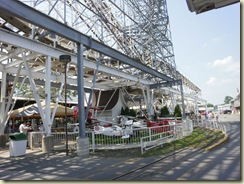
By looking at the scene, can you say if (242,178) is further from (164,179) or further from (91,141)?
(91,141)

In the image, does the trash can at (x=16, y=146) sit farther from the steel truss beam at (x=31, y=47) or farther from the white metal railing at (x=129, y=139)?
the steel truss beam at (x=31, y=47)

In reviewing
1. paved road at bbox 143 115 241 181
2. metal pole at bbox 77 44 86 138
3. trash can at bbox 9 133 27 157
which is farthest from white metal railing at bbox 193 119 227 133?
trash can at bbox 9 133 27 157

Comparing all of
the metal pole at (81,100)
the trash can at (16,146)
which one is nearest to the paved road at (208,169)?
the metal pole at (81,100)

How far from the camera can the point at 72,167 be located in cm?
738

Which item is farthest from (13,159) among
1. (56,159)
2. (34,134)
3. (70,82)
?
(70,82)

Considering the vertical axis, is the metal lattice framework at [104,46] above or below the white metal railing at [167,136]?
above

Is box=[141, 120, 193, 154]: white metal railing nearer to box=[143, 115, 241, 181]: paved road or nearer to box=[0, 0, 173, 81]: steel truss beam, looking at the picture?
box=[143, 115, 241, 181]: paved road

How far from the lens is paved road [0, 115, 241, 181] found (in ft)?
18.9

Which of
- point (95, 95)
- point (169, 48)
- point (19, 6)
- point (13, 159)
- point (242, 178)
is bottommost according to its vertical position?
point (13, 159)

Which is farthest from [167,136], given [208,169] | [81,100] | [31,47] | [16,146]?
[31,47]

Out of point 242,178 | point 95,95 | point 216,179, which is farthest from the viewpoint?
point 95,95

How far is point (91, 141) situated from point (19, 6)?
22.2ft

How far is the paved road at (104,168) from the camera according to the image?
5.75m

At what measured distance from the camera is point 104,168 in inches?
277
